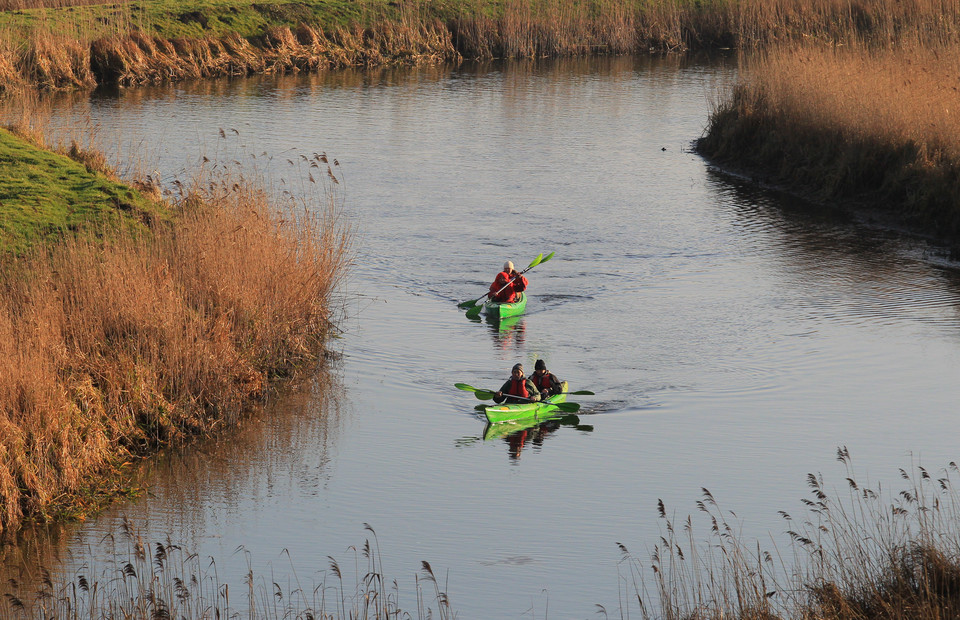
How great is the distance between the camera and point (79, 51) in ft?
134

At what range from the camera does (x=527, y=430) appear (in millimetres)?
14781

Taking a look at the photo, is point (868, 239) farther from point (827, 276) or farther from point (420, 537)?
point (420, 537)

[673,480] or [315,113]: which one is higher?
[315,113]

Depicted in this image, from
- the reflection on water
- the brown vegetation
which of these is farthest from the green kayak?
the brown vegetation

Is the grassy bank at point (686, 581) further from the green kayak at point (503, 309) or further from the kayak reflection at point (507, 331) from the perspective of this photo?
the green kayak at point (503, 309)

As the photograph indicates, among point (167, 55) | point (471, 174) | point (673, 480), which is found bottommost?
point (673, 480)

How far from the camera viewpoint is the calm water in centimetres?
1116

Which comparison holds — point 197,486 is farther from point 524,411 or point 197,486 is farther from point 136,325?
point 524,411

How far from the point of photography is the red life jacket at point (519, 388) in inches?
587

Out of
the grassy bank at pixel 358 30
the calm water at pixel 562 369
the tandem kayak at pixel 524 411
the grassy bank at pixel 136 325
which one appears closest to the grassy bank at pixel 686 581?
the calm water at pixel 562 369

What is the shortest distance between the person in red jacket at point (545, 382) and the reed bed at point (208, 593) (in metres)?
5.13

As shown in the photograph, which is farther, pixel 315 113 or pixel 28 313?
pixel 315 113

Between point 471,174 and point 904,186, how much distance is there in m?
11.5

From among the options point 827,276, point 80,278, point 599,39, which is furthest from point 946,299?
point 599,39
